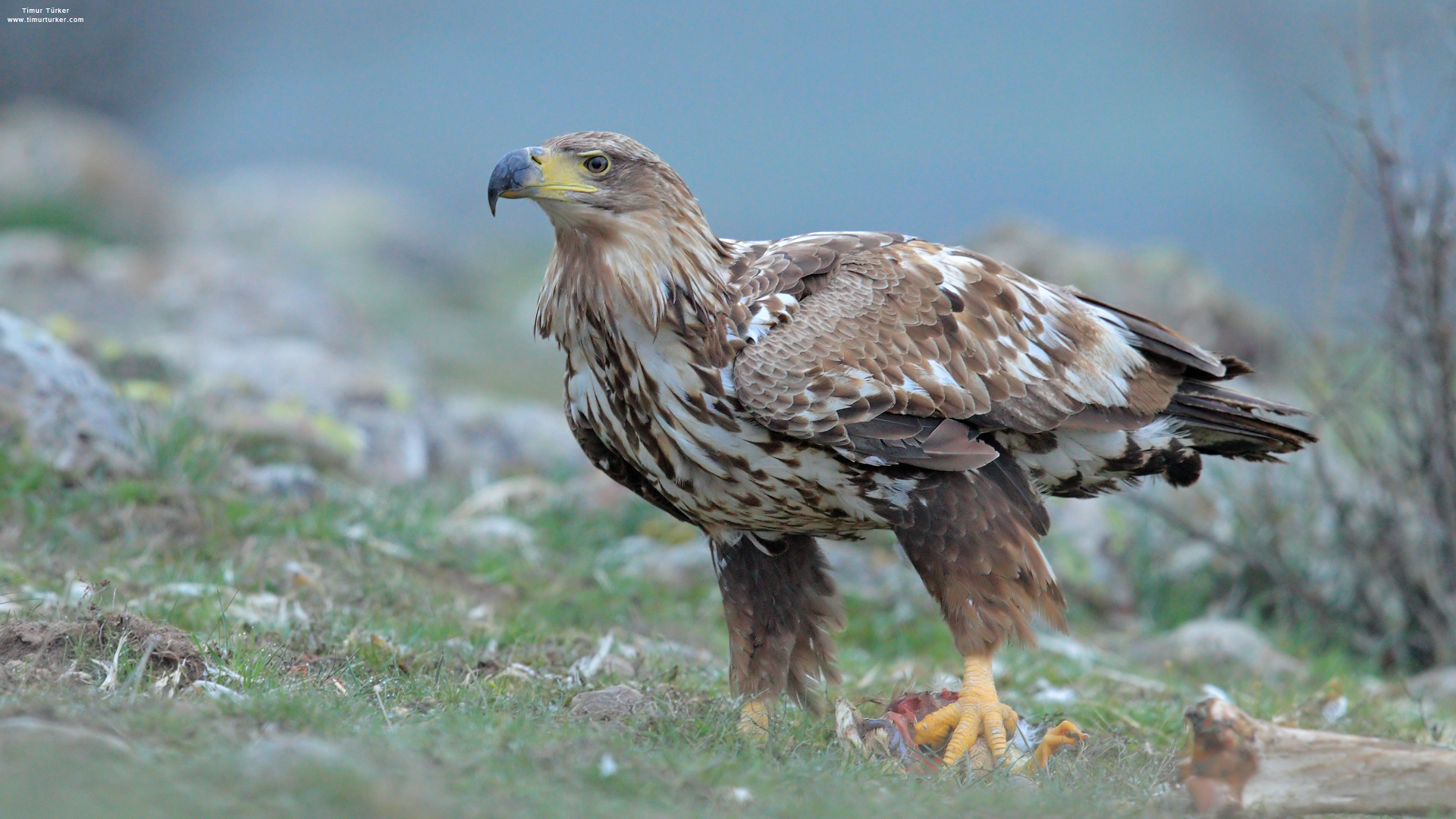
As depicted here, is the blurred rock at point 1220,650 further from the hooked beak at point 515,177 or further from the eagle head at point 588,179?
the hooked beak at point 515,177

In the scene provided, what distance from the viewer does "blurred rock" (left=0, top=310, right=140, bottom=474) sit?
637 centimetres

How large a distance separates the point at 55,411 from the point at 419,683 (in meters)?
3.31

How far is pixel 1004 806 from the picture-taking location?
324 cm

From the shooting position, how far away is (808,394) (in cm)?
405

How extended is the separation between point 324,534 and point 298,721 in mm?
3094

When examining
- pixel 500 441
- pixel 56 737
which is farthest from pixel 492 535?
pixel 56 737

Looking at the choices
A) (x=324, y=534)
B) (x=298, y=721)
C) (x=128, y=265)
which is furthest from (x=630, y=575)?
(x=128, y=265)

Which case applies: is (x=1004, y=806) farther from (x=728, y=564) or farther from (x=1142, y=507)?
(x=1142, y=507)

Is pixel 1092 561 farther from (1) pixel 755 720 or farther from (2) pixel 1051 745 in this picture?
(1) pixel 755 720

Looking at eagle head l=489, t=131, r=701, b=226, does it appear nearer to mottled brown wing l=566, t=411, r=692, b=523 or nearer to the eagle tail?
mottled brown wing l=566, t=411, r=692, b=523

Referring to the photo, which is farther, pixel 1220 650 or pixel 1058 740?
pixel 1220 650

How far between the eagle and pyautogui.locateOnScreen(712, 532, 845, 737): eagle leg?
14 mm

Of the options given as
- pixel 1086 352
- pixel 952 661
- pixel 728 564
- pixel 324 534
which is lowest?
pixel 952 661

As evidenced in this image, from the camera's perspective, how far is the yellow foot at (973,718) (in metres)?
4.18
